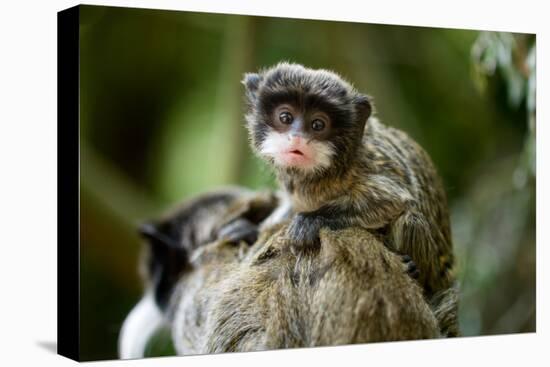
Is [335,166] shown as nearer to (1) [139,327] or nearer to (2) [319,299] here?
(2) [319,299]

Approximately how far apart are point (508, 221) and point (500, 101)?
43.6 inches

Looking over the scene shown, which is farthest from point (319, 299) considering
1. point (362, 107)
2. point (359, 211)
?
point (362, 107)

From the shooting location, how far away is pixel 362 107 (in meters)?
4.65

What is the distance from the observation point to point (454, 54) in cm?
611

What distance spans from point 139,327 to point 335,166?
1.74 metres

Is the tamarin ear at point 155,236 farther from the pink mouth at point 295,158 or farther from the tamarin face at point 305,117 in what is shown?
the pink mouth at point 295,158

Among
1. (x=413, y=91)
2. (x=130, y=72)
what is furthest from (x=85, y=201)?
(x=413, y=91)

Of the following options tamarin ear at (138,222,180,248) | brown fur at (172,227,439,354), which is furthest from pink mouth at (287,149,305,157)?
tamarin ear at (138,222,180,248)

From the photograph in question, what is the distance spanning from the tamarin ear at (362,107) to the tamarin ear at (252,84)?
57 cm

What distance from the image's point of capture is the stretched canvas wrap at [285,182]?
14.5ft

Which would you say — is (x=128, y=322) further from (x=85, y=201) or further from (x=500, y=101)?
(x=500, y=101)

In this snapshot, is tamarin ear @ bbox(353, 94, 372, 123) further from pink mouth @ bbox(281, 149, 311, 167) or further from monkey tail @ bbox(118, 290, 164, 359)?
monkey tail @ bbox(118, 290, 164, 359)

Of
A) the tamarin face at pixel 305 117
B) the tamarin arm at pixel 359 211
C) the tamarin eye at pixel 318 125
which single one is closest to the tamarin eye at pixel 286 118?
the tamarin face at pixel 305 117

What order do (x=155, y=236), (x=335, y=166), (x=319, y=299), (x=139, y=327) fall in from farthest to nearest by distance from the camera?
(x=155, y=236)
(x=139, y=327)
(x=335, y=166)
(x=319, y=299)
